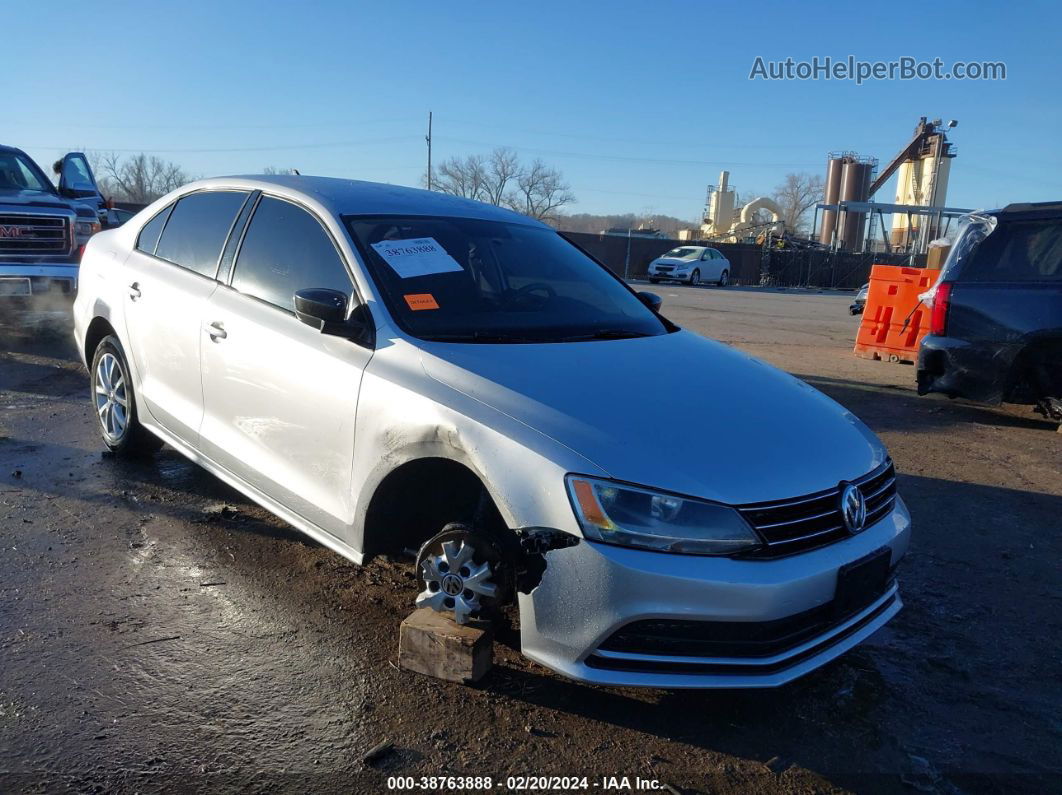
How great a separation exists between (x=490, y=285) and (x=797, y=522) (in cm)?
179

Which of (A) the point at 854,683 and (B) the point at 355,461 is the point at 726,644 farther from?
(B) the point at 355,461

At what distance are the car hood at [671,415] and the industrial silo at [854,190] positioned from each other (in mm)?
67097

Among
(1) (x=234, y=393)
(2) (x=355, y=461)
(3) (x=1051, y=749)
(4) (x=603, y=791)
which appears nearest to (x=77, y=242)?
(1) (x=234, y=393)

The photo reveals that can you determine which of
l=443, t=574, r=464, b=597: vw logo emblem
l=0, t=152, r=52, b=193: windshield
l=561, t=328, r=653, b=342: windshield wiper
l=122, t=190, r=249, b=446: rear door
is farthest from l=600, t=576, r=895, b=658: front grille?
l=0, t=152, r=52, b=193: windshield

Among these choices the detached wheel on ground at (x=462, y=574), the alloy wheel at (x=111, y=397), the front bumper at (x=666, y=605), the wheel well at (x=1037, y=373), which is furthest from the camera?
the wheel well at (x=1037, y=373)

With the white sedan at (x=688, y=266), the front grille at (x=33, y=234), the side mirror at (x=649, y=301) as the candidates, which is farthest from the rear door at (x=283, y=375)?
the white sedan at (x=688, y=266)

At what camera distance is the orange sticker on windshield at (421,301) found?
3426mm

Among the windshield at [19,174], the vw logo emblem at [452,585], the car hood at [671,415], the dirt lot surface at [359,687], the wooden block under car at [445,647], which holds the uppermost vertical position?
the windshield at [19,174]

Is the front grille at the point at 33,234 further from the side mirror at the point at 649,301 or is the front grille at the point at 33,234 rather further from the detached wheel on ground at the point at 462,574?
the detached wheel on ground at the point at 462,574

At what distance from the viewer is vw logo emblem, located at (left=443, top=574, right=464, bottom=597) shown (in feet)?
9.55

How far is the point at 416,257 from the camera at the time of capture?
366 centimetres

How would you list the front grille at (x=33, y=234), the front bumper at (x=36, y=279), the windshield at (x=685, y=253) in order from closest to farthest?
the front bumper at (x=36, y=279), the front grille at (x=33, y=234), the windshield at (x=685, y=253)

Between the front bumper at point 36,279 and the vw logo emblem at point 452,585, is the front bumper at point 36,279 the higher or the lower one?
the higher one

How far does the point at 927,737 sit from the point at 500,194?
76.5 m
